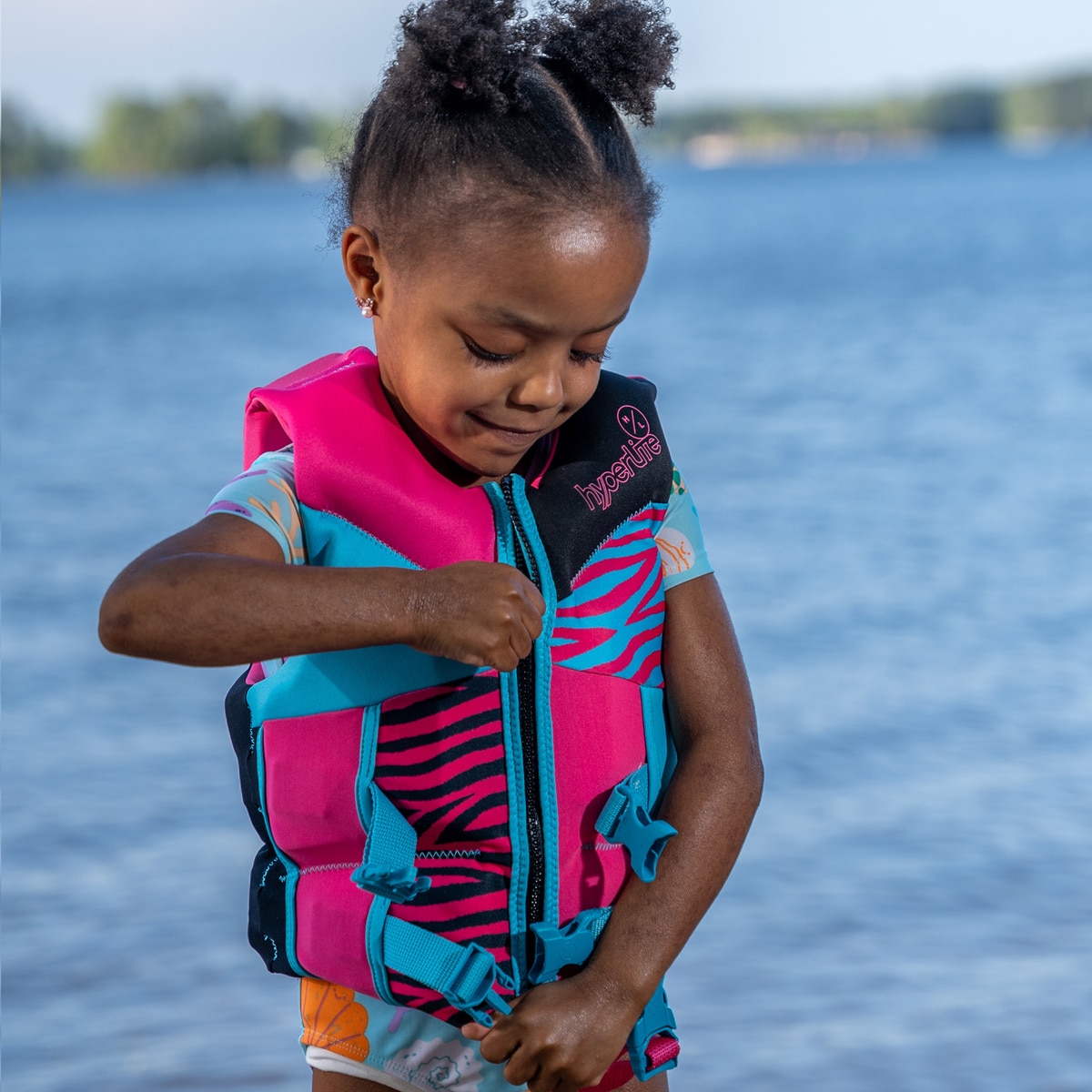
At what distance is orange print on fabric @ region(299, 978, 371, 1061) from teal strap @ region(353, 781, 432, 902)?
18 cm

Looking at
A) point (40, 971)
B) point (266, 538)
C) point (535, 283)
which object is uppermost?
point (535, 283)

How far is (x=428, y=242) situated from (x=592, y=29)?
288 millimetres

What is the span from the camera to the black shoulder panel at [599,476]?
177 cm

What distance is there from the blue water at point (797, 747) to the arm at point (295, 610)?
629 millimetres

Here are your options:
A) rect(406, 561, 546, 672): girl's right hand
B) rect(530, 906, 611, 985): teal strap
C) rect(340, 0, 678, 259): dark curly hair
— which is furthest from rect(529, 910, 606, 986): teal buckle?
rect(340, 0, 678, 259): dark curly hair

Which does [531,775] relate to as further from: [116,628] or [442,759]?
[116,628]

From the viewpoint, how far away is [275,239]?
52531 millimetres

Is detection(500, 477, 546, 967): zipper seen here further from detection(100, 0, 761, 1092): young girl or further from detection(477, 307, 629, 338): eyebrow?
detection(477, 307, 629, 338): eyebrow

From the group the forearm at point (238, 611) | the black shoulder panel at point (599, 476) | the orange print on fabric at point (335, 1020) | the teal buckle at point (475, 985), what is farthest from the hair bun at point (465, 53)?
the orange print on fabric at point (335, 1020)

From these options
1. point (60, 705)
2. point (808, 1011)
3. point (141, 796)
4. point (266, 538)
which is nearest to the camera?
point (266, 538)

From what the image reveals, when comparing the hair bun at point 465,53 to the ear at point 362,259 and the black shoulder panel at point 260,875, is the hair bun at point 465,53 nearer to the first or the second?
the ear at point 362,259

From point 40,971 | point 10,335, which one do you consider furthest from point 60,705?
point 10,335

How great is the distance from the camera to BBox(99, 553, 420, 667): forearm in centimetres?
146

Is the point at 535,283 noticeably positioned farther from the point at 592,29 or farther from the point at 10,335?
the point at 10,335
